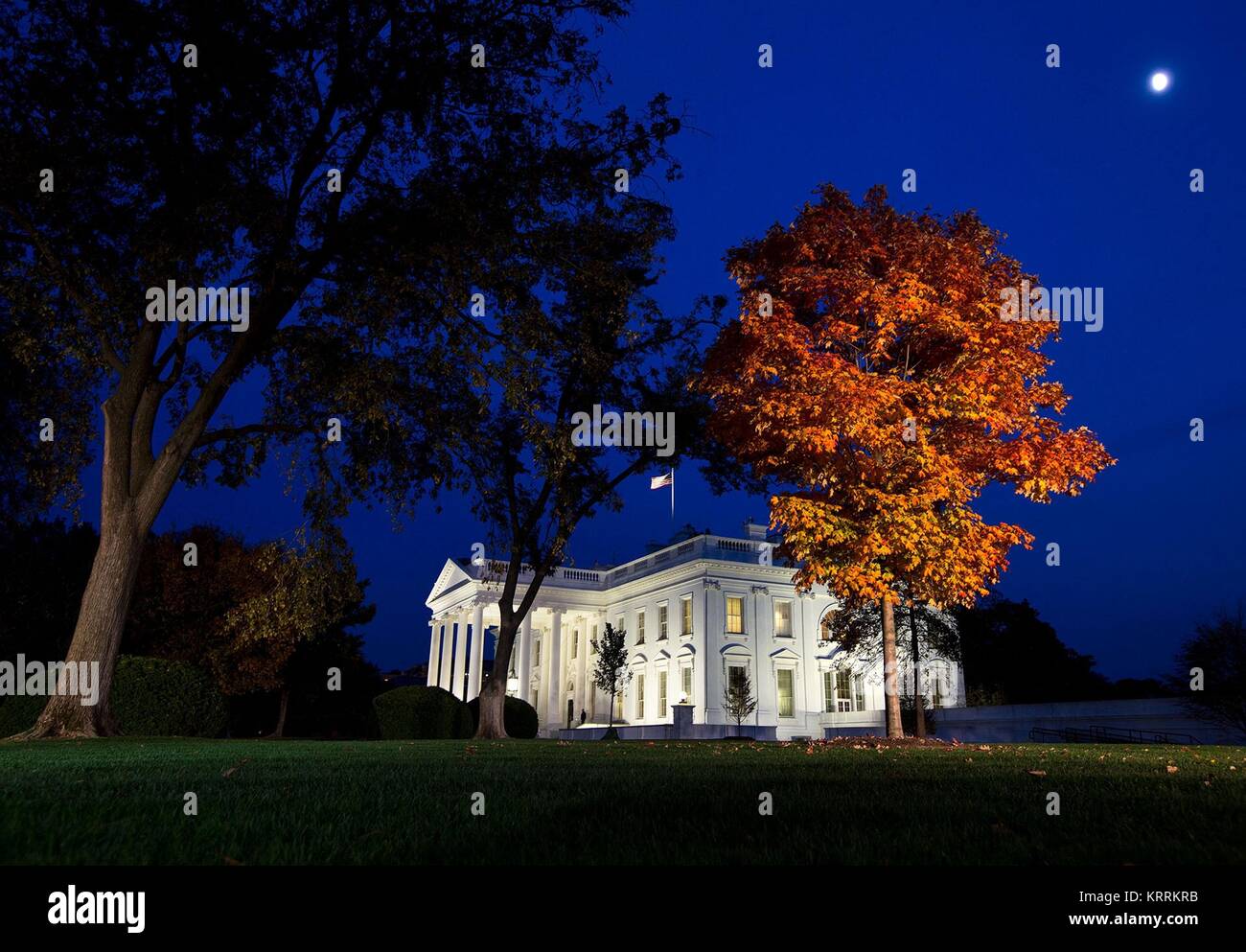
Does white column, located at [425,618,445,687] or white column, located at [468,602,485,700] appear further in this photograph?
white column, located at [425,618,445,687]

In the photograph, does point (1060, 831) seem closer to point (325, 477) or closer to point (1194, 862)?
point (1194, 862)

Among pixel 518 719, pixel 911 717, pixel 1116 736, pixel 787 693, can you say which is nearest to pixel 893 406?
pixel 518 719

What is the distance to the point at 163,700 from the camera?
2044 cm

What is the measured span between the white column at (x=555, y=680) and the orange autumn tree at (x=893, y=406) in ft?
130

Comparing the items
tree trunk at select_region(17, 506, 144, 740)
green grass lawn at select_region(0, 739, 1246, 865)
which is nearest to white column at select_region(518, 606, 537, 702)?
tree trunk at select_region(17, 506, 144, 740)

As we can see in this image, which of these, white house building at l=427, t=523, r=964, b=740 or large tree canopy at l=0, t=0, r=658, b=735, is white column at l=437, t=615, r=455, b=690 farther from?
large tree canopy at l=0, t=0, r=658, b=735

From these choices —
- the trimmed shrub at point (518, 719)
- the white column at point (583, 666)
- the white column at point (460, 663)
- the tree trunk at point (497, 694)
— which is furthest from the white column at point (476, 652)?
the tree trunk at point (497, 694)

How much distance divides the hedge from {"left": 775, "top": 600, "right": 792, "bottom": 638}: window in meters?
36.7

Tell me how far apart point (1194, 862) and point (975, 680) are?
66734mm

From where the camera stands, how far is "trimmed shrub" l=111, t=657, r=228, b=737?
66.0 feet

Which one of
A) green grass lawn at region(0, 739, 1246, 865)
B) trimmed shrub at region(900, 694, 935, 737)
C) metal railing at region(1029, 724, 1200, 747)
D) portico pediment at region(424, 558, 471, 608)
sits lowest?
trimmed shrub at region(900, 694, 935, 737)

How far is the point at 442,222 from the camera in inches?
613
